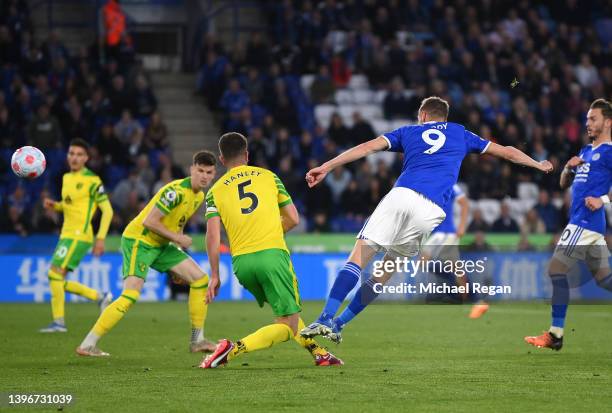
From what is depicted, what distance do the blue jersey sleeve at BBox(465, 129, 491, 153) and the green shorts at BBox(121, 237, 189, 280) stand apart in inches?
125

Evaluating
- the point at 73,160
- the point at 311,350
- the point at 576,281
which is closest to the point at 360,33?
the point at 576,281

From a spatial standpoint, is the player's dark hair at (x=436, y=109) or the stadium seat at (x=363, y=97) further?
the stadium seat at (x=363, y=97)

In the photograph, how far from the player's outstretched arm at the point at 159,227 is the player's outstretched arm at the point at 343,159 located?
2.04 meters

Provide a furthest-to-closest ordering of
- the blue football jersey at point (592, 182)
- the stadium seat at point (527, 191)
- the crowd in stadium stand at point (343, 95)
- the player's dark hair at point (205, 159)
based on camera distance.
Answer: the stadium seat at point (527, 191), the crowd in stadium stand at point (343, 95), the blue football jersey at point (592, 182), the player's dark hair at point (205, 159)

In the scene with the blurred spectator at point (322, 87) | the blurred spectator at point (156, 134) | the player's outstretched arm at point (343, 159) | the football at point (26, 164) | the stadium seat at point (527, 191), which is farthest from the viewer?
the blurred spectator at point (322, 87)

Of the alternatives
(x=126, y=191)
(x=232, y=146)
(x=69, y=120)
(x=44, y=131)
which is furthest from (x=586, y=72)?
(x=232, y=146)

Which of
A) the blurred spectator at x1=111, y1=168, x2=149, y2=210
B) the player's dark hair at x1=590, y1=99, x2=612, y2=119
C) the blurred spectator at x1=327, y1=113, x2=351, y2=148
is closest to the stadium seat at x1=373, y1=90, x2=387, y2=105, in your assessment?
the blurred spectator at x1=327, y1=113, x2=351, y2=148

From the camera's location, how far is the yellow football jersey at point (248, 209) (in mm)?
9055

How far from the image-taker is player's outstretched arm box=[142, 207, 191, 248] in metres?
10.6

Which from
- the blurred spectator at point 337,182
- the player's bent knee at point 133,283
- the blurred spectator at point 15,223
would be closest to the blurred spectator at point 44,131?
the blurred spectator at point 15,223

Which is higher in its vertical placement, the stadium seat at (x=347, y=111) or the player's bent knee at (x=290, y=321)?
the player's bent knee at (x=290, y=321)

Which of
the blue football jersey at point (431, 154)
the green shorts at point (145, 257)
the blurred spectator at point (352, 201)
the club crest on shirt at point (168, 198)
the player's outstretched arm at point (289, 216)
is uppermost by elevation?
the blue football jersey at point (431, 154)

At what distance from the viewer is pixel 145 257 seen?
11078 mm

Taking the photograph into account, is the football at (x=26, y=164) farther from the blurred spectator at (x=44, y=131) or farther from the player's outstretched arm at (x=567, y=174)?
the blurred spectator at (x=44, y=131)
